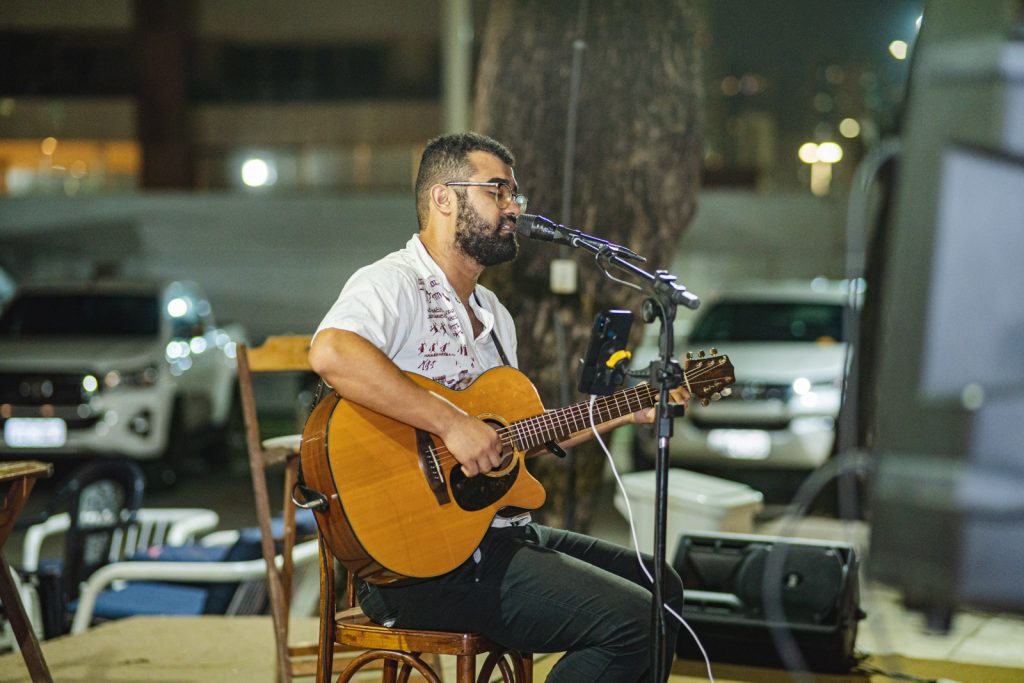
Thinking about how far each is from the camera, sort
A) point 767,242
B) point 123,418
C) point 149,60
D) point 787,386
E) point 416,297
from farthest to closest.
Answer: point 149,60
point 767,242
point 123,418
point 787,386
point 416,297

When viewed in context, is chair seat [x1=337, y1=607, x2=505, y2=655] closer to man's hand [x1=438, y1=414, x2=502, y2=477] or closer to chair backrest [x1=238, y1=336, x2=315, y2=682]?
man's hand [x1=438, y1=414, x2=502, y2=477]

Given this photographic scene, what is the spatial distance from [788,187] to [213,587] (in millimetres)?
18534

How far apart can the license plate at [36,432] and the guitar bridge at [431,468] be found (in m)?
6.93

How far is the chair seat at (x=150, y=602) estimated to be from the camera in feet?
15.4

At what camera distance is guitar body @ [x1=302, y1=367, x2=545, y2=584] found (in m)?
2.61

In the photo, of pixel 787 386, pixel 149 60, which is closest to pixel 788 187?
pixel 149 60

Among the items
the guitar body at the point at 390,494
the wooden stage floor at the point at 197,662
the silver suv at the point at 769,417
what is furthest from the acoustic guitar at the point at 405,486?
the silver suv at the point at 769,417

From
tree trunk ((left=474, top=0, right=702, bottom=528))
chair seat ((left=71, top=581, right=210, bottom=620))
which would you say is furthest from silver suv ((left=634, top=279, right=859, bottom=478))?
chair seat ((left=71, top=581, right=210, bottom=620))

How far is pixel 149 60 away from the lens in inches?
821

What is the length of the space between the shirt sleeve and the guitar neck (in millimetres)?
379

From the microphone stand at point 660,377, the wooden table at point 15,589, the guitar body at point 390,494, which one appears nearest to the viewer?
the microphone stand at point 660,377

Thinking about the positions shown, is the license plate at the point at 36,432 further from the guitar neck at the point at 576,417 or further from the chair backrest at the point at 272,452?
the guitar neck at the point at 576,417

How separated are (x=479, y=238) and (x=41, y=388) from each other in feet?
22.9

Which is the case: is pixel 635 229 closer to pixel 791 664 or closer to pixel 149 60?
pixel 791 664
